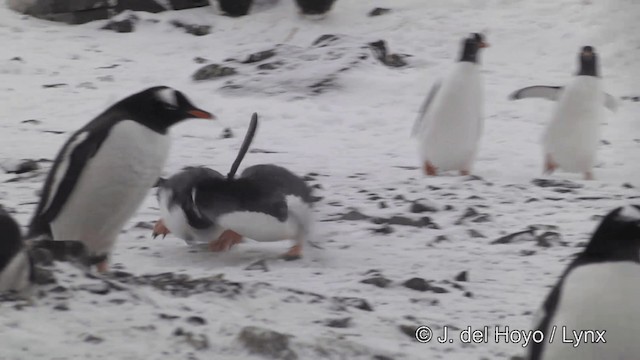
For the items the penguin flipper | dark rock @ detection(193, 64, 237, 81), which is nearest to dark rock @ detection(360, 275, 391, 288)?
the penguin flipper

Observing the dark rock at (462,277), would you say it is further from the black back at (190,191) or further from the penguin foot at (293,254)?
the black back at (190,191)

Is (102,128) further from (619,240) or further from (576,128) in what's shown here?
(576,128)

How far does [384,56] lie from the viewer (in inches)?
300

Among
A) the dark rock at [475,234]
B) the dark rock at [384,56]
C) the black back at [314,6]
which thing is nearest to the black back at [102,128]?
the dark rock at [475,234]

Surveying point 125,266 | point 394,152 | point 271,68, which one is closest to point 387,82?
point 271,68

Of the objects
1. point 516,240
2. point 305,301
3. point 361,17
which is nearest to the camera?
point 305,301

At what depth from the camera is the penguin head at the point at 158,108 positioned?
3002mm

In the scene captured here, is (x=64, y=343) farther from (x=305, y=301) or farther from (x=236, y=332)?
(x=305, y=301)

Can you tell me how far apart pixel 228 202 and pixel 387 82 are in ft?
13.1

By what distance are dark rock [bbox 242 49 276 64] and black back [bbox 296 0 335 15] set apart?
1.47 metres

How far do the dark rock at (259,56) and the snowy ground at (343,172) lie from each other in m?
0.15

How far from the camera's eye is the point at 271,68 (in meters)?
7.28

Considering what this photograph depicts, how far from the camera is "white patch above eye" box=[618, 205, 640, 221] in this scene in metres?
2.11

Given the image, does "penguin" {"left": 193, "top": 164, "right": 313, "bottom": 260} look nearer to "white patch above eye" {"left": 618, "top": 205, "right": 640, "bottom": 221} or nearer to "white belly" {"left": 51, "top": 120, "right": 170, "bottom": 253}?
"white belly" {"left": 51, "top": 120, "right": 170, "bottom": 253}
